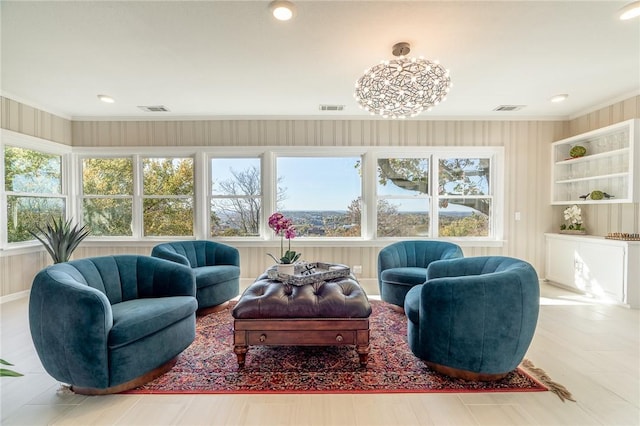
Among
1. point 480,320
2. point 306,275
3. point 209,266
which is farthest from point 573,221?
point 209,266

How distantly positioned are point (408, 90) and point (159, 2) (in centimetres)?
198

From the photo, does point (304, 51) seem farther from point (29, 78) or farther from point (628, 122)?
point (628, 122)

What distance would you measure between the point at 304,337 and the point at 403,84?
2110 mm

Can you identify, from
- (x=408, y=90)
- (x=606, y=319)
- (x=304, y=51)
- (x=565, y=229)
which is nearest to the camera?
(x=408, y=90)

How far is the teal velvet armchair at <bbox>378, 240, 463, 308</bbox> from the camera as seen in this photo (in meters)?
3.04

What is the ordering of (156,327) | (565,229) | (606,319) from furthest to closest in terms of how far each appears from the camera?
(565,229)
(606,319)
(156,327)

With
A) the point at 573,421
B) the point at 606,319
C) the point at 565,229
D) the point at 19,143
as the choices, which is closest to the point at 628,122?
the point at 565,229

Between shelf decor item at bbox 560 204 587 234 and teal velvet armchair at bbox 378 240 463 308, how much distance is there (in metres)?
2.28

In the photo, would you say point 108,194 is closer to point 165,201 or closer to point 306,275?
point 165,201

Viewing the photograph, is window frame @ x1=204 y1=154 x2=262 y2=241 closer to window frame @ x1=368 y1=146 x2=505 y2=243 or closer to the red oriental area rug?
window frame @ x1=368 y1=146 x2=505 y2=243

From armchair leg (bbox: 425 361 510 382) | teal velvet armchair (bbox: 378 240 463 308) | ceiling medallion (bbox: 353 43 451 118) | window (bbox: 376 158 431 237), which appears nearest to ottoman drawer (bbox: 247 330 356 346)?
armchair leg (bbox: 425 361 510 382)

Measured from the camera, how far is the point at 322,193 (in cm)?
441

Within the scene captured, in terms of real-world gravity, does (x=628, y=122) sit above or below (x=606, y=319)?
above

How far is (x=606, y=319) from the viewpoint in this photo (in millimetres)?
2939
